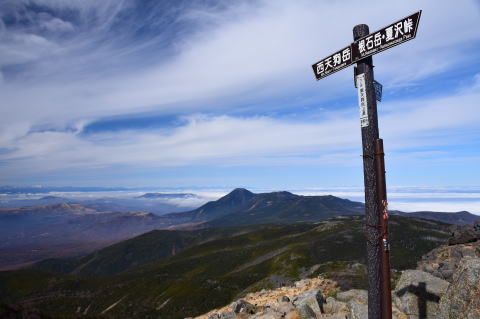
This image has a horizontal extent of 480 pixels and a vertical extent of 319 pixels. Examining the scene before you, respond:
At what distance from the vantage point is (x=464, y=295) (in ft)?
41.0

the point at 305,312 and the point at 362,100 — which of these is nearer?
the point at 362,100

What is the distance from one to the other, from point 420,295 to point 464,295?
150 inches

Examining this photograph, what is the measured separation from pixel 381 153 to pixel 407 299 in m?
10.3

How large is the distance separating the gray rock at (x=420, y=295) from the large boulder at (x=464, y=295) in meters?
1.99

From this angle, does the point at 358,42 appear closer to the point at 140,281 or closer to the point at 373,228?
the point at 373,228

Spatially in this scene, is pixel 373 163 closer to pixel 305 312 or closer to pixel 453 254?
pixel 305 312

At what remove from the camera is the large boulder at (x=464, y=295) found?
39.7 ft

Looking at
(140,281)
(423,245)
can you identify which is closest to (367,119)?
(423,245)

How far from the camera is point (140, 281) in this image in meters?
174

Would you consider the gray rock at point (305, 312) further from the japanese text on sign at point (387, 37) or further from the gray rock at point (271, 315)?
the japanese text on sign at point (387, 37)

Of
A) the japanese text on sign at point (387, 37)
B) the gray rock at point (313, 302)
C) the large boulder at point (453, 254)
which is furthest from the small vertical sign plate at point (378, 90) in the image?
the large boulder at point (453, 254)

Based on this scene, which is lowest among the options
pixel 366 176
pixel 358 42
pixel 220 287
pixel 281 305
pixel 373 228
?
pixel 220 287

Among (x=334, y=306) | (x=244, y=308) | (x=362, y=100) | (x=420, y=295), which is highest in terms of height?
(x=362, y=100)

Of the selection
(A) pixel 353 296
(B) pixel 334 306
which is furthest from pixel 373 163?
(A) pixel 353 296
